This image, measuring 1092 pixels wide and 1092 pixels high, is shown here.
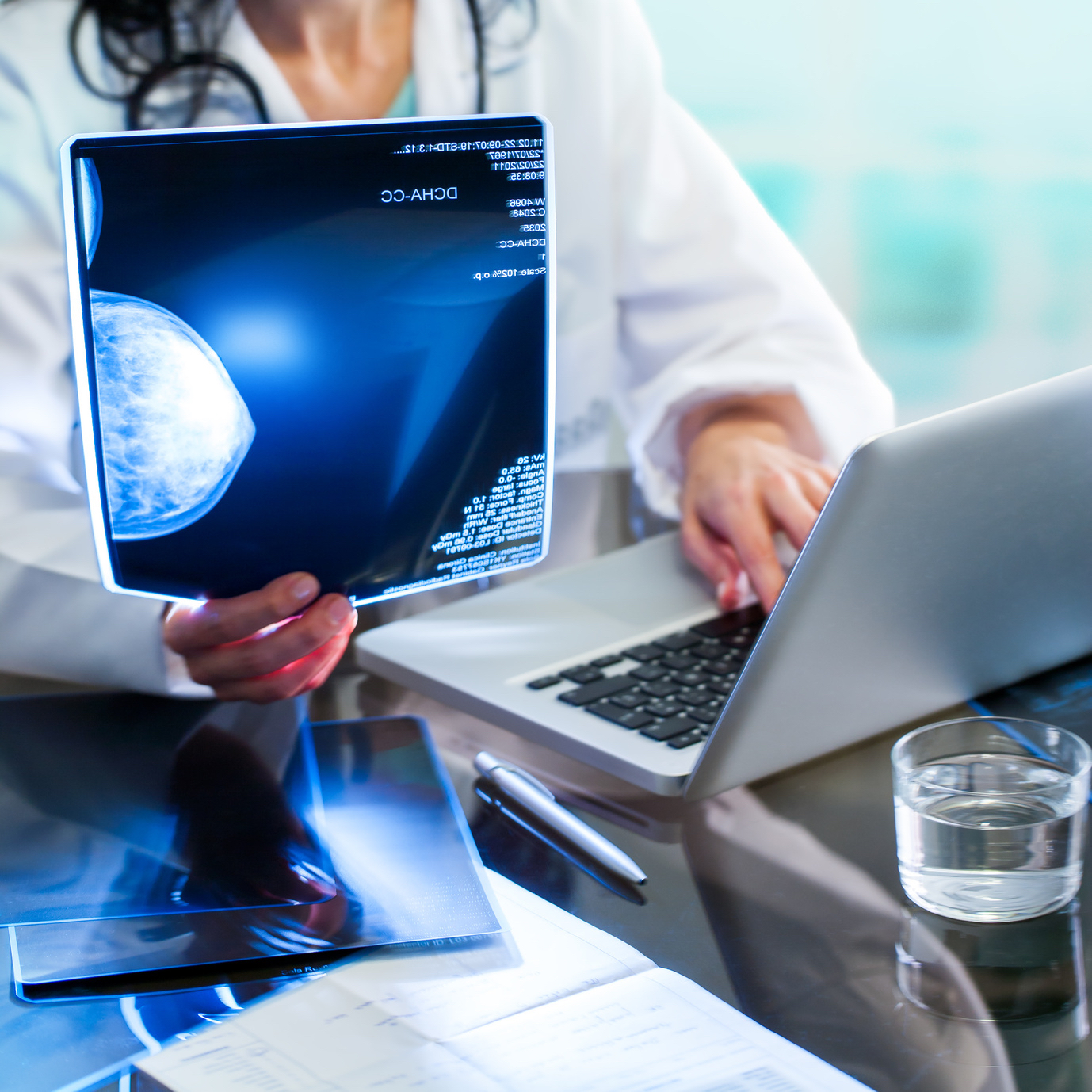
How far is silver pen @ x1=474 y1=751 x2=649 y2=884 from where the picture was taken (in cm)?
49

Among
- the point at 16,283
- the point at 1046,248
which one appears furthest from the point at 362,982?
the point at 1046,248

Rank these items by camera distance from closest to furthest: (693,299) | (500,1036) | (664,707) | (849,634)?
(500,1036), (849,634), (664,707), (693,299)

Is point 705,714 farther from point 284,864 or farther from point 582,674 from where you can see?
point 284,864

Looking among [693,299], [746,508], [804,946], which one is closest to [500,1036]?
[804,946]

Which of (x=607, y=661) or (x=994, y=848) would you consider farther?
(x=607, y=661)

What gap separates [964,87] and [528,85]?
1656mm

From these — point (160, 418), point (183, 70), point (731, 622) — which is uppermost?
point (183, 70)

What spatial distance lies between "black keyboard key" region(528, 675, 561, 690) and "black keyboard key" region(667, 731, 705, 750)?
0.09 meters

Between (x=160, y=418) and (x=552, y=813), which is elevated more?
(x=160, y=418)

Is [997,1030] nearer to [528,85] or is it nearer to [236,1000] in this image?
[236,1000]

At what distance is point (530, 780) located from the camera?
55 cm

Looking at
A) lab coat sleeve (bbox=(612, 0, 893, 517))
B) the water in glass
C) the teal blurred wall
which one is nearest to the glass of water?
the water in glass

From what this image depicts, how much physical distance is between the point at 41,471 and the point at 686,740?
47cm

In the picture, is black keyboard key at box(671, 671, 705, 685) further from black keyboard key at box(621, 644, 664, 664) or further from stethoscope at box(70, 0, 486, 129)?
stethoscope at box(70, 0, 486, 129)
